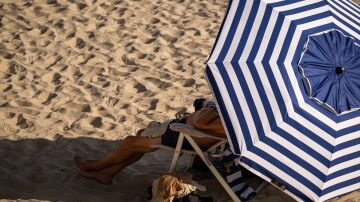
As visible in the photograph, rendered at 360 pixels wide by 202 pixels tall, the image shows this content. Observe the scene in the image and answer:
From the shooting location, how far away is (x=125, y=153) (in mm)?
5102

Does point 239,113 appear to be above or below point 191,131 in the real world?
above

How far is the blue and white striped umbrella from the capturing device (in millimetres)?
4031

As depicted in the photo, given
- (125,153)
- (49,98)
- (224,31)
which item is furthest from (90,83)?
(224,31)

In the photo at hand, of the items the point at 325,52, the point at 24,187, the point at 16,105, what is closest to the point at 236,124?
the point at 325,52

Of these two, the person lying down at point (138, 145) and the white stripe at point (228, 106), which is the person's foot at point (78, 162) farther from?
the white stripe at point (228, 106)

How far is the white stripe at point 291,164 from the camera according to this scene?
4035 mm

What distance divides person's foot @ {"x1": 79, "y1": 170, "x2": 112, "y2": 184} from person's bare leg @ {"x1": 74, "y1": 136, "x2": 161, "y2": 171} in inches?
1.6

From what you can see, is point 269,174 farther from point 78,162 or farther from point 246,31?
point 78,162

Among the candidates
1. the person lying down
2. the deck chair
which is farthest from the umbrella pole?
the person lying down

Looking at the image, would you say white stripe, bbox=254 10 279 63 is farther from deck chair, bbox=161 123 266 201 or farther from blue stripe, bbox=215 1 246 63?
deck chair, bbox=161 123 266 201

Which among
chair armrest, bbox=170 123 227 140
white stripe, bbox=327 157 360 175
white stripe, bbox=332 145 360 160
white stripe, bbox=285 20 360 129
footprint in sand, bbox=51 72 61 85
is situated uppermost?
white stripe, bbox=285 20 360 129

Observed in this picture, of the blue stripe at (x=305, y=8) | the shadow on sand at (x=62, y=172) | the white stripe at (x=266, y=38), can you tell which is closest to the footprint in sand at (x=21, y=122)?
the shadow on sand at (x=62, y=172)

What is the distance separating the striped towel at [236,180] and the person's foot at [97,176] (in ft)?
3.40

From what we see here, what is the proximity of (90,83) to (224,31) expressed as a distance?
2986 mm
